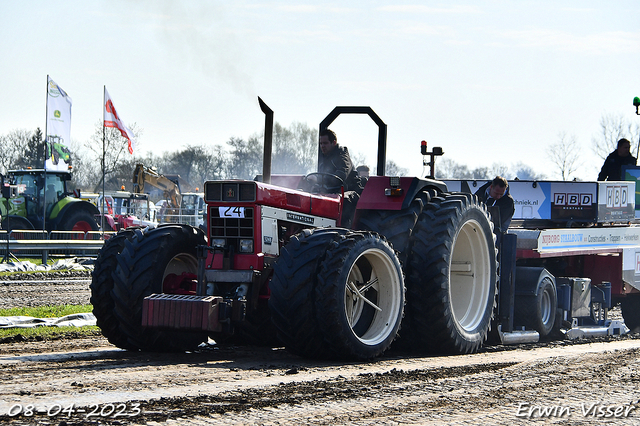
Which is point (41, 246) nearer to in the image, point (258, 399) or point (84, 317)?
point (84, 317)

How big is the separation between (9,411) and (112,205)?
1147 inches

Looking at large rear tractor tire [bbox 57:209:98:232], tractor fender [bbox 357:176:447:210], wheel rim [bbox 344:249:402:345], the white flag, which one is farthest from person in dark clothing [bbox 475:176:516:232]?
large rear tractor tire [bbox 57:209:98:232]

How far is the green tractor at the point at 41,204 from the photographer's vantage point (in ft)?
84.8

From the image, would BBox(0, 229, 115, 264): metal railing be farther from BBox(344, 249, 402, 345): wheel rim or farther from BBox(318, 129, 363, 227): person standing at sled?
BBox(344, 249, 402, 345): wheel rim

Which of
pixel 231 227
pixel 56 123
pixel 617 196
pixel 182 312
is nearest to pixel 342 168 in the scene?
pixel 231 227

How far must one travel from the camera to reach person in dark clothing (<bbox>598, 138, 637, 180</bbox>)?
13.1 m

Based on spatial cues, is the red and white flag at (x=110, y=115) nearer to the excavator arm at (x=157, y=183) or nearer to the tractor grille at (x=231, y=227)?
the excavator arm at (x=157, y=183)

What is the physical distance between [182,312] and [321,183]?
232cm

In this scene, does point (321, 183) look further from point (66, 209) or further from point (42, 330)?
point (66, 209)

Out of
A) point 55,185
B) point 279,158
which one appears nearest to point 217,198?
point 279,158

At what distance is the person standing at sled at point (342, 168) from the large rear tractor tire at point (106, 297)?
2200 mm

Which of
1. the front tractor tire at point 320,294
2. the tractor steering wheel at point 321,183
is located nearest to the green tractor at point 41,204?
the tractor steering wheel at point 321,183

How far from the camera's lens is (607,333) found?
1080 centimetres

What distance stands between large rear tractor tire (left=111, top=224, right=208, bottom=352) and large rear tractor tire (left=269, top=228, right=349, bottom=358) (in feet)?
2.80
